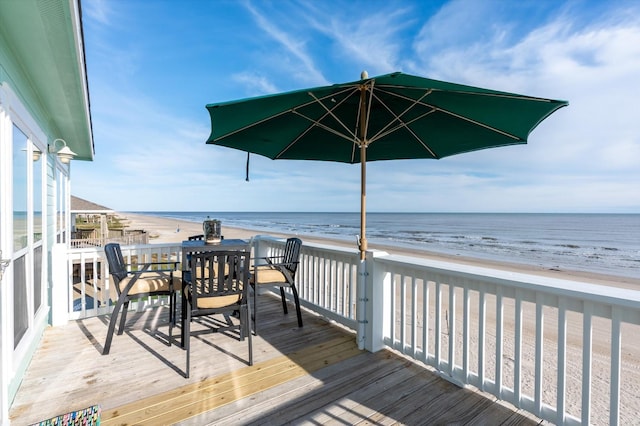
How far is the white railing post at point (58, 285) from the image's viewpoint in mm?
3166

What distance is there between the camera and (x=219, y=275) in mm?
2400

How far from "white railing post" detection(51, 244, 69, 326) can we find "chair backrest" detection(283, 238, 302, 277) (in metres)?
2.46

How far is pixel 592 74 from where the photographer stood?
7.23 m

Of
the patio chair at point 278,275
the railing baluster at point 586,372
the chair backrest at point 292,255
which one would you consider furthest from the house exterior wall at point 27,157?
the railing baluster at point 586,372

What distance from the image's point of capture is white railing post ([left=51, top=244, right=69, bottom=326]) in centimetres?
317

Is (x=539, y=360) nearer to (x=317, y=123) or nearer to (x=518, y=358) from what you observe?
(x=518, y=358)

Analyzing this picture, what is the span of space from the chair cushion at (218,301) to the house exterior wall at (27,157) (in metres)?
1.12

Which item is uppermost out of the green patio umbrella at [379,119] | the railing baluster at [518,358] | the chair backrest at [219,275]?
the green patio umbrella at [379,119]

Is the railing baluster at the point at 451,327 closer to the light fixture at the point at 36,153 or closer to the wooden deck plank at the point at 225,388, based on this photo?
the wooden deck plank at the point at 225,388

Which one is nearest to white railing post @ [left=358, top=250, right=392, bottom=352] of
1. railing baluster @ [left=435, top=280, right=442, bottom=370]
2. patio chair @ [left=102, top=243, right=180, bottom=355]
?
railing baluster @ [left=435, top=280, right=442, bottom=370]

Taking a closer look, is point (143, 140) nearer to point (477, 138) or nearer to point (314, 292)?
point (314, 292)

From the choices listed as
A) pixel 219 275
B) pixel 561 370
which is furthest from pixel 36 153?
pixel 561 370

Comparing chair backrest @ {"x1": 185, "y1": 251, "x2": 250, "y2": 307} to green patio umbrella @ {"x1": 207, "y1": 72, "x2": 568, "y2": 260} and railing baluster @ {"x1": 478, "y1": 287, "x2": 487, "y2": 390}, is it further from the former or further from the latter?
railing baluster @ {"x1": 478, "y1": 287, "x2": 487, "y2": 390}

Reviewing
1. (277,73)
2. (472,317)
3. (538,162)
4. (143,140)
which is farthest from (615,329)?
(538,162)
